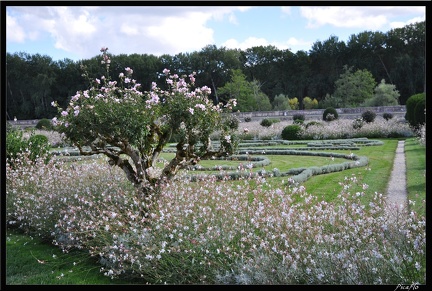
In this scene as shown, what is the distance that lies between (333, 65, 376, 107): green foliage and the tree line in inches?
1.1

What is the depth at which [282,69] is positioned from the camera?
276 inches

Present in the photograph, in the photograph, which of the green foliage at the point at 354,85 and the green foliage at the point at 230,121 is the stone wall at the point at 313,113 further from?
the green foliage at the point at 354,85

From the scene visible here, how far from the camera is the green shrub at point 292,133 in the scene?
11009 millimetres

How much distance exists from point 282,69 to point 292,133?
5094 millimetres

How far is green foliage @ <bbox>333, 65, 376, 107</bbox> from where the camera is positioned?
7039mm

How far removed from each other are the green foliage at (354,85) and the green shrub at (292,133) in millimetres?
2864

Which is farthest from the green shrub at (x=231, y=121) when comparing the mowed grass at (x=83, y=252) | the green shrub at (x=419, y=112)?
the green shrub at (x=419, y=112)

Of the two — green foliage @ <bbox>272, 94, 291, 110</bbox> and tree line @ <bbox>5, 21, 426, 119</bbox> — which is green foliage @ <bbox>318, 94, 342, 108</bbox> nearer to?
tree line @ <bbox>5, 21, 426, 119</bbox>

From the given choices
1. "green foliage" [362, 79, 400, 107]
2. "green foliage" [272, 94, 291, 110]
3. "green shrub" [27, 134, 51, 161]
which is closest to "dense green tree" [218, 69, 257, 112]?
"green foliage" [272, 94, 291, 110]

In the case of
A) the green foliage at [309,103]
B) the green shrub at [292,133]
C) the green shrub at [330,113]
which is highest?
the green foliage at [309,103]

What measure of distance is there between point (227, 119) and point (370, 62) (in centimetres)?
246

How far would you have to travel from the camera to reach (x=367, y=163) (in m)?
8.78

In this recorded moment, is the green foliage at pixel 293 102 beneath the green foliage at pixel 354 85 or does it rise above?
beneath

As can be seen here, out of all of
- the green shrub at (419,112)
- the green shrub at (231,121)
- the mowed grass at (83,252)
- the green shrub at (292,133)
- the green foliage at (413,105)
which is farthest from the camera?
the green shrub at (292,133)
